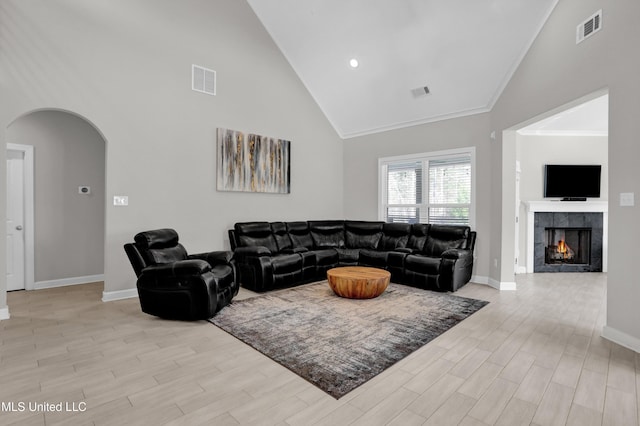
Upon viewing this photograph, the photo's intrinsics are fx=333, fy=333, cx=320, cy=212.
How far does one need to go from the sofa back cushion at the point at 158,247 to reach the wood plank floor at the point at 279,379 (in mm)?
654

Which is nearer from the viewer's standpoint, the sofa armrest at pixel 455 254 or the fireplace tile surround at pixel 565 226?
the sofa armrest at pixel 455 254

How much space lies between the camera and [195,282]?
3.37m

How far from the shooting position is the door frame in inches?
183

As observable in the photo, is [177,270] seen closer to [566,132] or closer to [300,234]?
[300,234]

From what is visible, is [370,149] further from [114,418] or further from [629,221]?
[114,418]

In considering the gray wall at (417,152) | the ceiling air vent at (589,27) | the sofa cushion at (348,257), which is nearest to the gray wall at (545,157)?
the gray wall at (417,152)

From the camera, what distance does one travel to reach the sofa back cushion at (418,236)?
562 cm

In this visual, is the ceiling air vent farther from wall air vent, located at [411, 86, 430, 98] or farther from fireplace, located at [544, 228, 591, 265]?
fireplace, located at [544, 228, 591, 265]

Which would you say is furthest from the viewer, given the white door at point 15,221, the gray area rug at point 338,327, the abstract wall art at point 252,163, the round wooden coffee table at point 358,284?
the abstract wall art at point 252,163

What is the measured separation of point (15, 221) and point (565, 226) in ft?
29.5

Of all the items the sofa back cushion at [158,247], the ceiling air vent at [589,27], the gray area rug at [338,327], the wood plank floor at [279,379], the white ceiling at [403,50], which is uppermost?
the white ceiling at [403,50]

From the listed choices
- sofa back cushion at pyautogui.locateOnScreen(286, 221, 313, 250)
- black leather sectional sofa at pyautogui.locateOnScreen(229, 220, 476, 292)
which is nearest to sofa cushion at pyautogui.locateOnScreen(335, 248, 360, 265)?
black leather sectional sofa at pyautogui.locateOnScreen(229, 220, 476, 292)

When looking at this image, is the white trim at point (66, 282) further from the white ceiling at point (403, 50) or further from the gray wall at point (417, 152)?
the white ceiling at point (403, 50)

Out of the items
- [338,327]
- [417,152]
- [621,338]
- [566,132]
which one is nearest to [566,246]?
[566,132]
